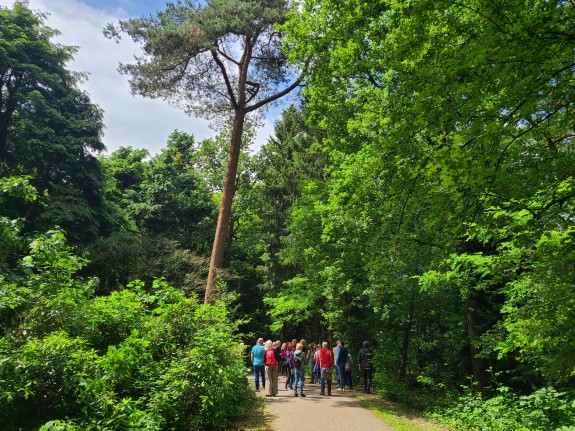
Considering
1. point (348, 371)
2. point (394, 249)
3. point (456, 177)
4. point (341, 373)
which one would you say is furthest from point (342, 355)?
point (456, 177)

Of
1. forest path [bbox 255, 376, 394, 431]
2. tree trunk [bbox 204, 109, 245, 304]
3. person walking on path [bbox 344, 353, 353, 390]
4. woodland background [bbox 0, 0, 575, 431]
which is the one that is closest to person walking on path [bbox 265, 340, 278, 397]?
forest path [bbox 255, 376, 394, 431]

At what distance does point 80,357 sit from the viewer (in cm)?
552

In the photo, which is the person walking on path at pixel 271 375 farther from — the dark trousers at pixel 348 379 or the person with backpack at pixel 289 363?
the dark trousers at pixel 348 379

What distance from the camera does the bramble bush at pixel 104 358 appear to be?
5.26 metres

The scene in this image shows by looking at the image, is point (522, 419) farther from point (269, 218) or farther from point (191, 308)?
point (269, 218)

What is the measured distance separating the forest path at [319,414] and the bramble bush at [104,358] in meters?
1.01

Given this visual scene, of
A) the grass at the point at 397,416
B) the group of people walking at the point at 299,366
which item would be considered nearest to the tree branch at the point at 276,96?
the group of people walking at the point at 299,366

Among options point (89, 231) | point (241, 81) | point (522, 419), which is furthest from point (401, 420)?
point (89, 231)

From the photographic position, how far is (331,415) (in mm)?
8711

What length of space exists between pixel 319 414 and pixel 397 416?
6.58ft

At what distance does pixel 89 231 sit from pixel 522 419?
21483 millimetres

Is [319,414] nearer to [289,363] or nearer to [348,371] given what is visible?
[348,371]

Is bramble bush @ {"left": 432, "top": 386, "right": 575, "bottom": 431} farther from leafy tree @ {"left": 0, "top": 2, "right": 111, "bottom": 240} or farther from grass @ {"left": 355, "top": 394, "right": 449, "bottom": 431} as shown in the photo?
leafy tree @ {"left": 0, "top": 2, "right": 111, "bottom": 240}

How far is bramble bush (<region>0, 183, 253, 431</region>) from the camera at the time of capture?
526cm
